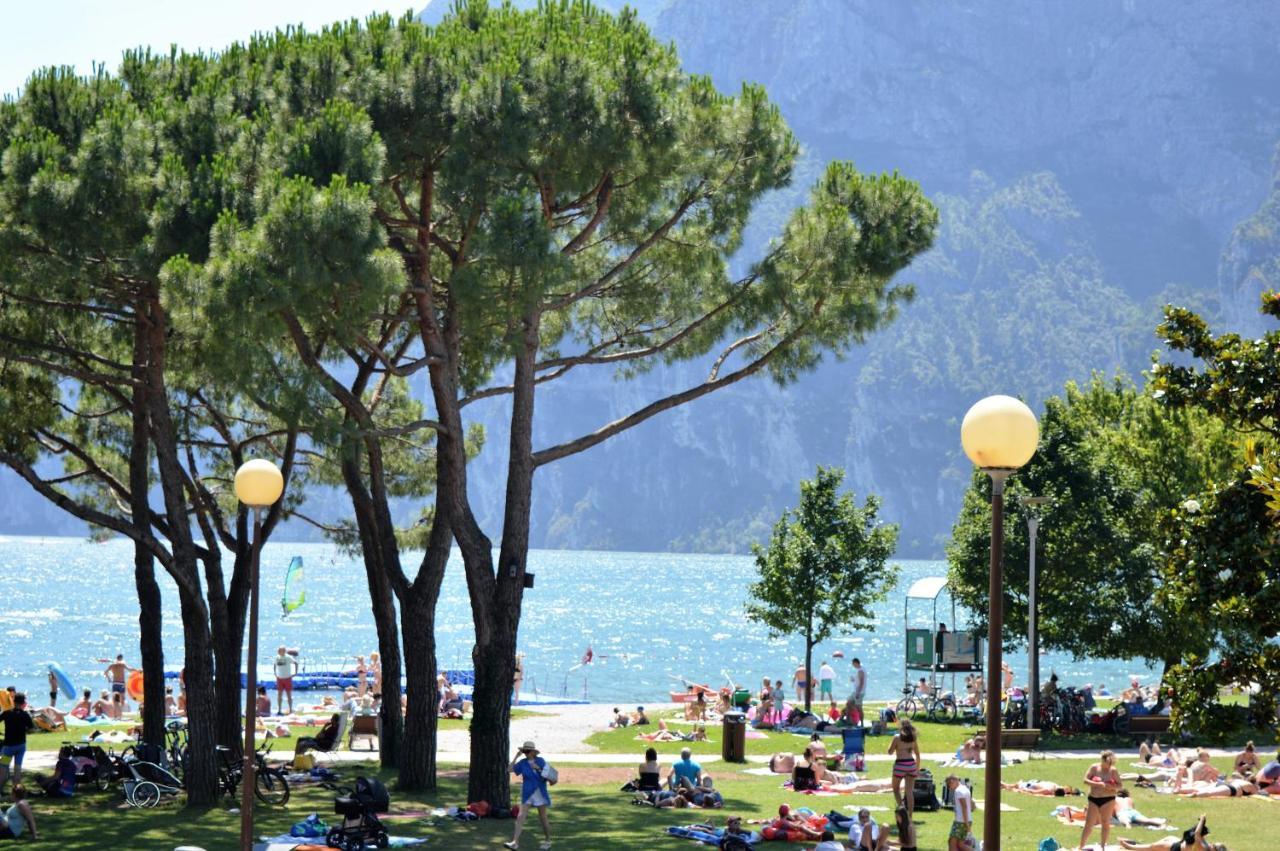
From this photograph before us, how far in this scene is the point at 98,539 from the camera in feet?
77.7

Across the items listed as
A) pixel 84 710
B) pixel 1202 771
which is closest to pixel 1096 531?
pixel 1202 771

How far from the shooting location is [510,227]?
15.3m

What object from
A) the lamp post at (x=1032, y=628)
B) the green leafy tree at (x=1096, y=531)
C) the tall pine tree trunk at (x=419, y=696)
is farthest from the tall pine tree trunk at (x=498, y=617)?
the green leafy tree at (x=1096, y=531)

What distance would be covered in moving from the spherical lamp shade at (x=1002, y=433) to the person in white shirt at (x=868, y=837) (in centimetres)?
759

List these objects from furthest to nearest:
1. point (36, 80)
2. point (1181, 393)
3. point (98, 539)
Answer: point (98, 539) → point (36, 80) → point (1181, 393)

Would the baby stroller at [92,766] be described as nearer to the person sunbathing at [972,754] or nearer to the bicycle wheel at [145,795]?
the bicycle wheel at [145,795]

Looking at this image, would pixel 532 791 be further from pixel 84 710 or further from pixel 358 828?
pixel 84 710

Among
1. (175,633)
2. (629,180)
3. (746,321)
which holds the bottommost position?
(175,633)

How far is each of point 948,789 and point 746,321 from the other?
6.31 metres

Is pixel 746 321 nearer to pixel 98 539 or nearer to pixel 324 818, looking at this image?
pixel 324 818

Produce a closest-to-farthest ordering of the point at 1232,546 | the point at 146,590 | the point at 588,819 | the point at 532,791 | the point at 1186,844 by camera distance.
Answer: the point at 1232,546 → the point at 1186,844 → the point at 532,791 → the point at 588,819 → the point at 146,590

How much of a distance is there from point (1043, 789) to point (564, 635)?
78891mm

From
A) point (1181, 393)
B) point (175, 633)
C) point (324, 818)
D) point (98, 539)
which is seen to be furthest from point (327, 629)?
point (1181, 393)

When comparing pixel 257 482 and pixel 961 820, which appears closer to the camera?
pixel 257 482
